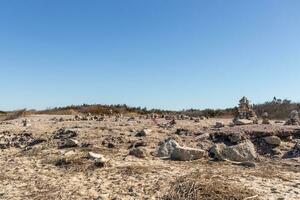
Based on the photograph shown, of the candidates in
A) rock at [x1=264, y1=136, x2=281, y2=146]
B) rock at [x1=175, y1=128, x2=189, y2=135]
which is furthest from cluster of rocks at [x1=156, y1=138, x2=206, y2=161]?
rock at [x1=175, y1=128, x2=189, y2=135]

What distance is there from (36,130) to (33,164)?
452cm

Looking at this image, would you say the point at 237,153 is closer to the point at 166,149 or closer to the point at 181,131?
the point at 166,149

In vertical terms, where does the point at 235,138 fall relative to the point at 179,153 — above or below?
above

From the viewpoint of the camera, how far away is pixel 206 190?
21.2ft

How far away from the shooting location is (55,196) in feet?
22.2

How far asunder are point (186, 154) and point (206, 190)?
8.26ft

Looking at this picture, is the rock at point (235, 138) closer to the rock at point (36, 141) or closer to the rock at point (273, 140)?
the rock at point (273, 140)

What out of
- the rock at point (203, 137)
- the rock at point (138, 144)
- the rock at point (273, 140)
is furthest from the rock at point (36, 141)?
the rock at point (273, 140)

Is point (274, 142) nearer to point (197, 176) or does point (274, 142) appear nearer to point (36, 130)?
point (197, 176)

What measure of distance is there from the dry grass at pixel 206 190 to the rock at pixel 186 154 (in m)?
1.72

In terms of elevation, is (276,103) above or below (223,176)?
above

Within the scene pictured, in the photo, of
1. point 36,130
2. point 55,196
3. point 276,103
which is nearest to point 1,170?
point 55,196

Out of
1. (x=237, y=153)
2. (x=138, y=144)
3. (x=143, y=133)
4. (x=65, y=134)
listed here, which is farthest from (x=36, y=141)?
(x=237, y=153)

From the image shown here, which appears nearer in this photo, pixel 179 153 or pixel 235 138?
pixel 179 153
